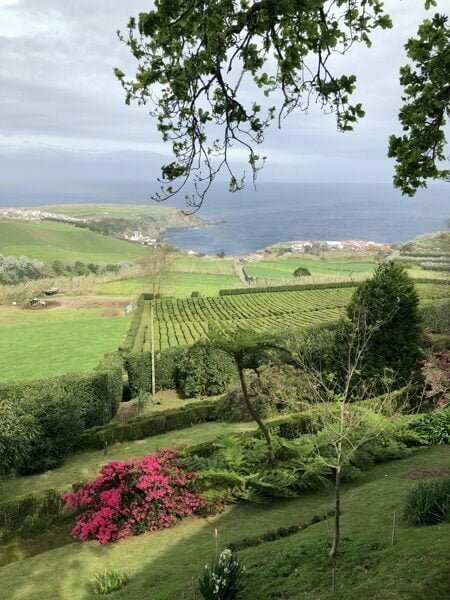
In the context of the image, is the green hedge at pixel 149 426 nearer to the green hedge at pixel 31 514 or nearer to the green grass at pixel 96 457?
the green grass at pixel 96 457

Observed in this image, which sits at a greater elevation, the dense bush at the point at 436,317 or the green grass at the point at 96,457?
the dense bush at the point at 436,317

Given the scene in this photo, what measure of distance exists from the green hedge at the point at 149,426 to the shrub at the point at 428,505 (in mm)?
11122

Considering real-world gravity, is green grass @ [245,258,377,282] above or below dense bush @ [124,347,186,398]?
above

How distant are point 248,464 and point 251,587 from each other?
5462mm

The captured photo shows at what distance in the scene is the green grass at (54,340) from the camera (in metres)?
29.6

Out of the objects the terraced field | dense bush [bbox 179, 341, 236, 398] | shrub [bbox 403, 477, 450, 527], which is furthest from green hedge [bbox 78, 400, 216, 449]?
the terraced field

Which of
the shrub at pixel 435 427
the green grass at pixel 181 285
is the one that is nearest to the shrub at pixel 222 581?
the shrub at pixel 435 427

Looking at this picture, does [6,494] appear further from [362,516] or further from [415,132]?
[415,132]

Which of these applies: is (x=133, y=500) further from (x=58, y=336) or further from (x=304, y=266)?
(x=304, y=266)

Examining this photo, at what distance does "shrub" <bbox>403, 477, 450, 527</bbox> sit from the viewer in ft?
20.0

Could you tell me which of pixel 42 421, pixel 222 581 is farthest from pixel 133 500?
pixel 42 421

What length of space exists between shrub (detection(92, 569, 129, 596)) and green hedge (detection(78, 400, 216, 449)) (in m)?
8.81

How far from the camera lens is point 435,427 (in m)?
12.3

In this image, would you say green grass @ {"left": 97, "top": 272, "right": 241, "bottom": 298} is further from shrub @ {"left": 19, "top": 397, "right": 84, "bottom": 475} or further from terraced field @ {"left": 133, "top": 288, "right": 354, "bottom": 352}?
shrub @ {"left": 19, "top": 397, "right": 84, "bottom": 475}
